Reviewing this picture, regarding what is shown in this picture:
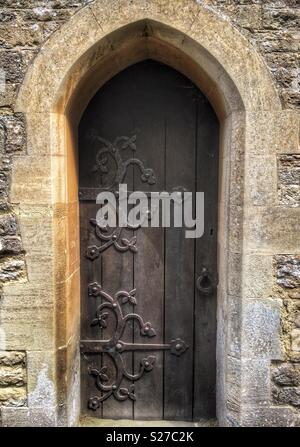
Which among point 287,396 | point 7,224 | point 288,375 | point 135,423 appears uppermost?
point 7,224

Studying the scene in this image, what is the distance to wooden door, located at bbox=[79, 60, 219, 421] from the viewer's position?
246cm

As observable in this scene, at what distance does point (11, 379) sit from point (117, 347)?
0.70m

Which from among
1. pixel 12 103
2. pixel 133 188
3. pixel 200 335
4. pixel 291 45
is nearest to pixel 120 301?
pixel 200 335

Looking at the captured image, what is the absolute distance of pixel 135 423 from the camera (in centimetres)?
251

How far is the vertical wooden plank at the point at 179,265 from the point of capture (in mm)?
2457

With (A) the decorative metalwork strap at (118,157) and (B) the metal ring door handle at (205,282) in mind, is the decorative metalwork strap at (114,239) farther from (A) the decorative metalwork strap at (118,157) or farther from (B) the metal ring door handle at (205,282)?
(B) the metal ring door handle at (205,282)

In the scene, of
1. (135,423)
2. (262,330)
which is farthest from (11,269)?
(262,330)

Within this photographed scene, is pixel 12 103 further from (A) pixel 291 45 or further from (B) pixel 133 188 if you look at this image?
(A) pixel 291 45

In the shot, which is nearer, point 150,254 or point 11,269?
point 11,269

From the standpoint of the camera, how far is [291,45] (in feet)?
6.66

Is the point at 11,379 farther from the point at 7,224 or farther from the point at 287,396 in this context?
the point at 287,396

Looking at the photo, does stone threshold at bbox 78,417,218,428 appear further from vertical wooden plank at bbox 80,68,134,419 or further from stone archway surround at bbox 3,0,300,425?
stone archway surround at bbox 3,0,300,425

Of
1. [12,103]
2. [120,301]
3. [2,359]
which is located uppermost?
[12,103]

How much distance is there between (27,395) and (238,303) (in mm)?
1337
